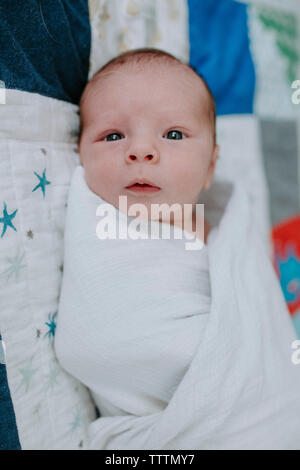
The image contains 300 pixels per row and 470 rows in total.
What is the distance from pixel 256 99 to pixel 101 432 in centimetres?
94

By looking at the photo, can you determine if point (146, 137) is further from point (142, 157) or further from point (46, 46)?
point (46, 46)

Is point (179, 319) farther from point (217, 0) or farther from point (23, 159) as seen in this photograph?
point (217, 0)

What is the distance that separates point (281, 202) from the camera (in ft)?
4.00

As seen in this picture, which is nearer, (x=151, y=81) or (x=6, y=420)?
(x=6, y=420)

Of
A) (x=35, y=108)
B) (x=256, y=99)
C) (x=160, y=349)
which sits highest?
(x=256, y=99)

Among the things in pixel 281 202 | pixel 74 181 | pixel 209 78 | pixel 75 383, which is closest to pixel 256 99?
pixel 209 78

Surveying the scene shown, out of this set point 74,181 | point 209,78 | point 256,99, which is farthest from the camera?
point 256,99

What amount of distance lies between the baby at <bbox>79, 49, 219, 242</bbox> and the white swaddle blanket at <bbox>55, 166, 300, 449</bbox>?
0.21ft

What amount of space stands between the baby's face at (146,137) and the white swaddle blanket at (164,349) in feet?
0.20

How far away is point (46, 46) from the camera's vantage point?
2.55ft

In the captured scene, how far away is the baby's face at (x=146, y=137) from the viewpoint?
2.52 ft

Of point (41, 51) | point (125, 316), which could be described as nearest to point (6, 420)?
point (125, 316)

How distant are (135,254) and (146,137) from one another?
8.3 inches

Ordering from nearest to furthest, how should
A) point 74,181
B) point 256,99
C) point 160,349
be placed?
1. point 160,349
2. point 74,181
3. point 256,99
